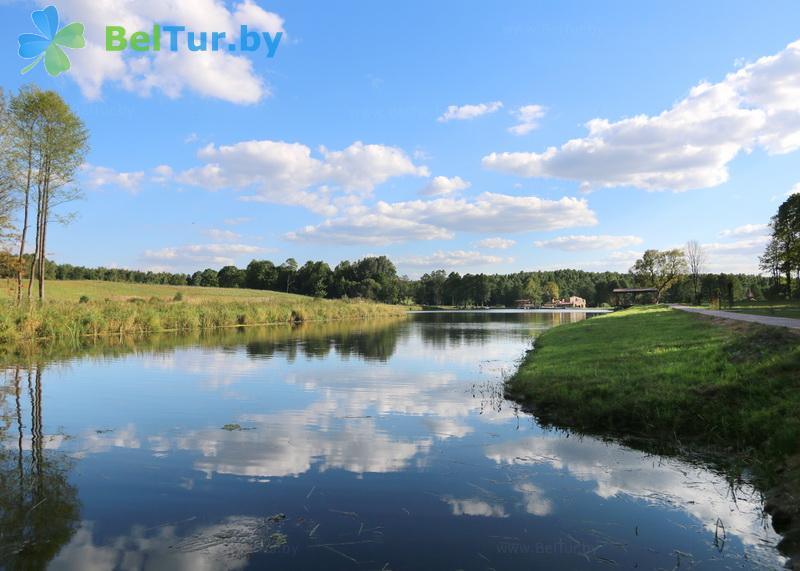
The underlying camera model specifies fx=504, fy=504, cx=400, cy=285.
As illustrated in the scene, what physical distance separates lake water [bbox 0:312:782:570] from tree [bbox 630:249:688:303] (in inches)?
4271

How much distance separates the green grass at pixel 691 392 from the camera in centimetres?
988

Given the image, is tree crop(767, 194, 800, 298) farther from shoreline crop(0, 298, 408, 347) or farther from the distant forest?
shoreline crop(0, 298, 408, 347)

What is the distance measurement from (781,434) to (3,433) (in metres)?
16.0

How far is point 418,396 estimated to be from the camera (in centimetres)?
1673

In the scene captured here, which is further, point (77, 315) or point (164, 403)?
point (77, 315)

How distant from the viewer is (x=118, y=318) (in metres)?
39.4

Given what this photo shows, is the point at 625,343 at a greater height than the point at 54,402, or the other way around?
the point at 625,343

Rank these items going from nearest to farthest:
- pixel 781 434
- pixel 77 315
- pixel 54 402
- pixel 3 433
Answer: pixel 781 434, pixel 3 433, pixel 54 402, pixel 77 315

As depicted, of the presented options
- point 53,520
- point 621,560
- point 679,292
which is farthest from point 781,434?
point 679,292

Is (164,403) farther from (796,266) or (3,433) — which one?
(796,266)

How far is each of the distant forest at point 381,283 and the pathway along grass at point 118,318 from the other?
64650 mm

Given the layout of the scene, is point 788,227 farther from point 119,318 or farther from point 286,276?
point 286,276

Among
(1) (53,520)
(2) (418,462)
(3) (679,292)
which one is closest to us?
(1) (53,520)

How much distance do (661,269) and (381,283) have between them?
7494 cm
